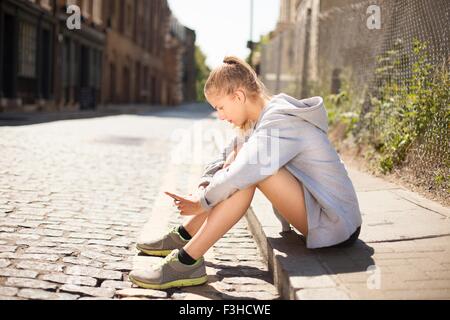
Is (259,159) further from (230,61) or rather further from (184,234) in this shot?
(184,234)

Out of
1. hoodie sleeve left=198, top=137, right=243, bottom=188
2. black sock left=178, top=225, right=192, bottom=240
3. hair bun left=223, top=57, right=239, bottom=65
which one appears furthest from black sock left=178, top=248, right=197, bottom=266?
hair bun left=223, top=57, right=239, bottom=65

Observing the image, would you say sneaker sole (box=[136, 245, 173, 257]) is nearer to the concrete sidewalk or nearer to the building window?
the concrete sidewalk

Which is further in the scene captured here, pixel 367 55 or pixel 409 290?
pixel 367 55

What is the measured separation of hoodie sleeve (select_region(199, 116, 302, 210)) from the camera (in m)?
2.53

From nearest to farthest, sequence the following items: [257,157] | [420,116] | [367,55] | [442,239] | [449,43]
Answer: [257,157] < [442,239] < [449,43] < [420,116] < [367,55]

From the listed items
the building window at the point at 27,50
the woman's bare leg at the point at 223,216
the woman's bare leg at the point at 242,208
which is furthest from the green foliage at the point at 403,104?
the building window at the point at 27,50

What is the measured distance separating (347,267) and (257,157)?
675 mm

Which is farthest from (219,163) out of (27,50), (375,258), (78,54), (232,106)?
(78,54)

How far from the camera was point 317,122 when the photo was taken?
2748mm

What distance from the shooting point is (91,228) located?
3787 mm

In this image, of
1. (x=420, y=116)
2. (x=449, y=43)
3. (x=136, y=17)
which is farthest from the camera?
(x=136, y=17)

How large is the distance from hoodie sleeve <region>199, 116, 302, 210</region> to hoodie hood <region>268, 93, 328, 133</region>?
5 cm
